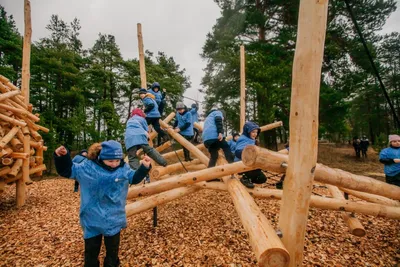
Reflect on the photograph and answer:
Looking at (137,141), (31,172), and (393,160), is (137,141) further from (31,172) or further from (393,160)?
(393,160)

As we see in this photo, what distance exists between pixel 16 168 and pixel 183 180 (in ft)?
15.3

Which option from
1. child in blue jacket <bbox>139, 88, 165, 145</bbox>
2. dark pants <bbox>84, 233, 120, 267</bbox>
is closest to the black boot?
dark pants <bbox>84, 233, 120, 267</bbox>

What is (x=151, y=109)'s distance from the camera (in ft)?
18.7

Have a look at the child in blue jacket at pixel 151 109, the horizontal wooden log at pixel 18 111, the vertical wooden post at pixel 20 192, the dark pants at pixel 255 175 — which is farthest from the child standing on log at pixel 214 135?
the vertical wooden post at pixel 20 192

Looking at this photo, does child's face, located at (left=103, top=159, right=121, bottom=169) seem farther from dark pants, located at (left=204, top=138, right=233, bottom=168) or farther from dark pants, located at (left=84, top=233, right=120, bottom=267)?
dark pants, located at (left=204, top=138, right=233, bottom=168)

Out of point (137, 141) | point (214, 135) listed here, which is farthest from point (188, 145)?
point (137, 141)

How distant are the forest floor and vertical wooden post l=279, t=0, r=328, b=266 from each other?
153cm

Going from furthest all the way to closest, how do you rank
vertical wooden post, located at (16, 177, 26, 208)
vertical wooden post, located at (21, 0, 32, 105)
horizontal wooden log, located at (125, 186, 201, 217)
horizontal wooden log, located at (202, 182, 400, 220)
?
1. vertical wooden post, located at (21, 0, 32, 105)
2. vertical wooden post, located at (16, 177, 26, 208)
3. horizontal wooden log, located at (125, 186, 201, 217)
4. horizontal wooden log, located at (202, 182, 400, 220)

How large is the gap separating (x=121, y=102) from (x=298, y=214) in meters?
22.8

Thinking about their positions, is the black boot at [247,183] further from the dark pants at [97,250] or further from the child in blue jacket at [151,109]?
the child in blue jacket at [151,109]

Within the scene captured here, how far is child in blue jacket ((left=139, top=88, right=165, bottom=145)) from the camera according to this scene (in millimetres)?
5473

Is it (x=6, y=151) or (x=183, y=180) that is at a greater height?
(x=6, y=151)

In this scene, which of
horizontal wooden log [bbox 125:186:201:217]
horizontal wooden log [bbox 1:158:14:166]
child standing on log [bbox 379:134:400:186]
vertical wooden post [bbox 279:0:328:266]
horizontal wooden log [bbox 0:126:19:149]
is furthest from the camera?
horizontal wooden log [bbox 1:158:14:166]

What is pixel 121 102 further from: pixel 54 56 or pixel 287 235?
pixel 287 235
